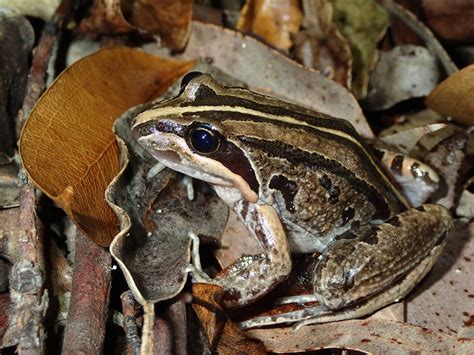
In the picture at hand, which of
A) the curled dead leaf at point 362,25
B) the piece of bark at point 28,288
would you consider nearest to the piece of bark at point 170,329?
the piece of bark at point 28,288

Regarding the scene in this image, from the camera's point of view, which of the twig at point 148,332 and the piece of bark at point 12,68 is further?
the piece of bark at point 12,68

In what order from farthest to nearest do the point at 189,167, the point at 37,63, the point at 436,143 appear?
the point at 436,143, the point at 37,63, the point at 189,167

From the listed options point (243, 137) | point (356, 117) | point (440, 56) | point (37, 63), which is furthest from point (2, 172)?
point (440, 56)

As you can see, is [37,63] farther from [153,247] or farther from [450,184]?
[450,184]

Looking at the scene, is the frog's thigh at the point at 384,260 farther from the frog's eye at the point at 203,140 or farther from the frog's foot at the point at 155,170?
the frog's foot at the point at 155,170

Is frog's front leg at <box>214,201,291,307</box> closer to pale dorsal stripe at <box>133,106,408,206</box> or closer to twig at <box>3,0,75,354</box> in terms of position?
pale dorsal stripe at <box>133,106,408,206</box>

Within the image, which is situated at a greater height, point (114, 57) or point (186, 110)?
point (114, 57)

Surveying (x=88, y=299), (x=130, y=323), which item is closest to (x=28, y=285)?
(x=88, y=299)
